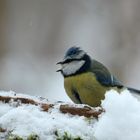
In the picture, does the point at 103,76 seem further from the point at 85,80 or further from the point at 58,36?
the point at 58,36

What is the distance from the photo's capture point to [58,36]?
608cm

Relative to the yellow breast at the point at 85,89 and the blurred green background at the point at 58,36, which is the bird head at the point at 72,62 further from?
the blurred green background at the point at 58,36

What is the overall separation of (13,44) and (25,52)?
0.73 feet

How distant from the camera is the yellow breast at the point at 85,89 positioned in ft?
9.93

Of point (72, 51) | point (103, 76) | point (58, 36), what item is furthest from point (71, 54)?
point (58, 36)

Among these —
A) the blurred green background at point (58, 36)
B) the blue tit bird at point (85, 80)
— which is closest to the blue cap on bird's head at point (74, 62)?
the blue tit bird at point (85, 80)

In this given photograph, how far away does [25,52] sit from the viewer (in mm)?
6113

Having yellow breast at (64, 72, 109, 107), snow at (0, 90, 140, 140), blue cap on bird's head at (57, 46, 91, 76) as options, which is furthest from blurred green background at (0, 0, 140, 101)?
snow at (0, 90, 140, 140)

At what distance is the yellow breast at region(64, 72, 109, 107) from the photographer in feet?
9.93

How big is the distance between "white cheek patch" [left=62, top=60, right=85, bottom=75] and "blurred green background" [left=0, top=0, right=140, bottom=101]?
7.12 feet

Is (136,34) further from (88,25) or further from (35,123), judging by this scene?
(35,123)

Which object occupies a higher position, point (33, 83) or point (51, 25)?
point (51, 25)

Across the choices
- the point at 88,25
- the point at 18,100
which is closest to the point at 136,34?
the point at 88,25

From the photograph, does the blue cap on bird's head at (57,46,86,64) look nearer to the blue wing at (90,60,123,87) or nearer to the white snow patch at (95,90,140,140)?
the blue wing at (90,60,123,87)
